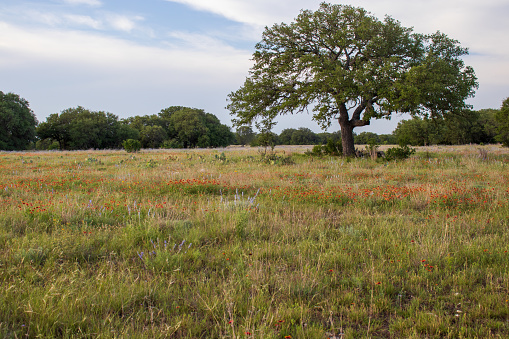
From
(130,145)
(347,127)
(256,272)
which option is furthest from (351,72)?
(130,145)

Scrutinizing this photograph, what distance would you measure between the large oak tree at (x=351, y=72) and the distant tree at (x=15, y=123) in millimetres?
47936

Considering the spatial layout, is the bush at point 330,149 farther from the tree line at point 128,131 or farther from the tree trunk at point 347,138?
the tree line at point 128,131

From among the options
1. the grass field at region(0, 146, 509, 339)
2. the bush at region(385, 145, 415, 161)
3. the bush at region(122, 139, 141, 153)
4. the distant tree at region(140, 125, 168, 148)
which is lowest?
the grass field at region(0, 146, 509, 339)

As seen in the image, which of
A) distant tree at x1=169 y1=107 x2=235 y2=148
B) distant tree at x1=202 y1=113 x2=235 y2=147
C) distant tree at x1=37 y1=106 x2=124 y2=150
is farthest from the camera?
distant tree at x1=202 y1=113 x2=235 y2=147

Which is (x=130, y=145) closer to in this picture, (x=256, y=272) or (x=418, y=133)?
(x=256, y=272)

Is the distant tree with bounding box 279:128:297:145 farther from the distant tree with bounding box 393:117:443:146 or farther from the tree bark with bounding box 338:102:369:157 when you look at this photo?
the tree bark with bounding box 338:102:369:157

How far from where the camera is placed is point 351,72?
1638 cm

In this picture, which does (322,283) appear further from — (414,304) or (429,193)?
(429,193)

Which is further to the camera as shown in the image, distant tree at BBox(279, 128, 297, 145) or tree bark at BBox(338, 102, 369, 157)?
distant tree at BBox(279, 128, 297, 145)

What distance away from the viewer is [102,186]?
29.2ft

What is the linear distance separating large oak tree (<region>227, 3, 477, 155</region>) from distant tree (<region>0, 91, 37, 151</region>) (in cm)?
4794

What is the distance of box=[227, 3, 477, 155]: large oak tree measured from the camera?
16125mm

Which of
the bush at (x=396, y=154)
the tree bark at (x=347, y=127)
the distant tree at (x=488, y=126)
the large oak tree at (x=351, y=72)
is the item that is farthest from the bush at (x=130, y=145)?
the distant tree at (x=488, y=126)

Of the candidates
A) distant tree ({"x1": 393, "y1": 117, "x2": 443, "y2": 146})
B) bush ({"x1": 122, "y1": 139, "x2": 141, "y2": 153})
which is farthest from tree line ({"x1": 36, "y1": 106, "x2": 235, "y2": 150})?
distant tree ({"x1": 393, "y1": 117, "x2": 443, "y2": 146})
